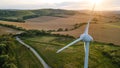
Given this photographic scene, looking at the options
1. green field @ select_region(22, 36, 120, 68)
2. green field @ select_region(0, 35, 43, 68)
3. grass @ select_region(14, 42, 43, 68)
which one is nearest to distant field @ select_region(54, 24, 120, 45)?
green field @ select_region(22, 36, 120, 68)

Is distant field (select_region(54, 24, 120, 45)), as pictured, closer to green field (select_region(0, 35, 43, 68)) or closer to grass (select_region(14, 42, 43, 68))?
grass (select_region(14, 42, 43, 68))

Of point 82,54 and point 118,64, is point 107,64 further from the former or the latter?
point 82,54

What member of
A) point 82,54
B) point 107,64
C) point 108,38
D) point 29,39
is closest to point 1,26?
point 29,39

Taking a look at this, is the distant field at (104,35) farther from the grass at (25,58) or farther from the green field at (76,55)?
the grass at (25,58)

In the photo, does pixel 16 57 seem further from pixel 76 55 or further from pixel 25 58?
pixel 76 55

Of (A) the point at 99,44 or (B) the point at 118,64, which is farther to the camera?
(A) the point at 99,44
